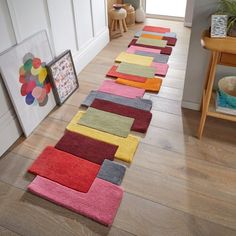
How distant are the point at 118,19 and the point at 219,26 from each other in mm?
2088

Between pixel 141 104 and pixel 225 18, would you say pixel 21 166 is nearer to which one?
pixel 141 104

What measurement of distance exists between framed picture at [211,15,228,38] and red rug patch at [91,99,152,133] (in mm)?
808

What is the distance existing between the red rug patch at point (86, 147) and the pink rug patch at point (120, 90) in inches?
24.7

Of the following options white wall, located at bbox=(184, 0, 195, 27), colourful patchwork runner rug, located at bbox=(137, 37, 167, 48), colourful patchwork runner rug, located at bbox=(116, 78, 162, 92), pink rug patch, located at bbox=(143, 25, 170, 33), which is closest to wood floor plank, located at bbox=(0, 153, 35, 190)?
colourful patchwork runner rug, located at bbox=(116, 78, 162, 92)

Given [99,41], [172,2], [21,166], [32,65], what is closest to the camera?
[21,166]

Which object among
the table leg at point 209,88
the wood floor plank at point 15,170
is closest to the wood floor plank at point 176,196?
the table leg at point 209,88

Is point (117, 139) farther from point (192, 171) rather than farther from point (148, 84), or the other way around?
point (148, 84)

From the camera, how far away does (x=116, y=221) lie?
4.56ft

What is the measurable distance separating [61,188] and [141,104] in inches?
39.4

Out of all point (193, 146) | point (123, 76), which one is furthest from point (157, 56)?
point (193, 146)

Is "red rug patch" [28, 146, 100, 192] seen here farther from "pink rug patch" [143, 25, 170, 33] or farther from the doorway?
the doorway

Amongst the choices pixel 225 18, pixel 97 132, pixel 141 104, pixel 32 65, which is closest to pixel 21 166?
pixel 97 132

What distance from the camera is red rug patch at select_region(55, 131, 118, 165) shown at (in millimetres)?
1719

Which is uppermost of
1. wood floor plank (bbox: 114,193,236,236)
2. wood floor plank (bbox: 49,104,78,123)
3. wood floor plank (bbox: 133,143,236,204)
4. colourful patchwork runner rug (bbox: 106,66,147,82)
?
Answer: colourful patchwork runner rug (bbox: 106,66,147,82)
